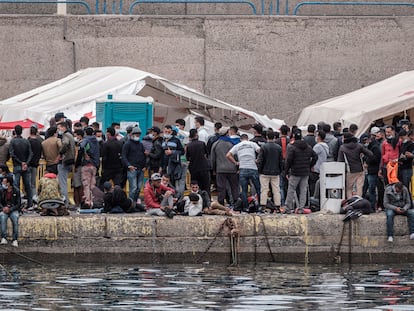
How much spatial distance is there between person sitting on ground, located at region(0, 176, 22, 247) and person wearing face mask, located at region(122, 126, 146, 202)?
2593 mm

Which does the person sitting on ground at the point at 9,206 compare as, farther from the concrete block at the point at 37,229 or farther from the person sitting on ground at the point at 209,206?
the person sitting on ground at the point at 209,206

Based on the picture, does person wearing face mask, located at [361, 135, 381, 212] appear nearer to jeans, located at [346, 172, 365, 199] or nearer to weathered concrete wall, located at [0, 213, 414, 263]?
jeans, located at [346, 172, 365, 199]

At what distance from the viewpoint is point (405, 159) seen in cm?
2523

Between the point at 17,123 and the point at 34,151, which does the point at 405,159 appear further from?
the point at 17,123

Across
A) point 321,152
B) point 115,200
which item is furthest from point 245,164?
point 115,200

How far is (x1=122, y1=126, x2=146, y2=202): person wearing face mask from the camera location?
1008 inches

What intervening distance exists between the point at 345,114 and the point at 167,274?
382 inches

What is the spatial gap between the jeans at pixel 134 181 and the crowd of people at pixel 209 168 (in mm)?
18

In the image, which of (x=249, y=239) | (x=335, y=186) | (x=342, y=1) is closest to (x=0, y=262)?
(x=249, y=239)

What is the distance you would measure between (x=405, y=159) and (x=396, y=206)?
3.55 feet

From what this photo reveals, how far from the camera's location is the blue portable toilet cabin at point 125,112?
27.9 meters

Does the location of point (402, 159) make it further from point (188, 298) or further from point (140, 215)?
point (188, 298)

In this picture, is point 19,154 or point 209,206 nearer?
point 209,206

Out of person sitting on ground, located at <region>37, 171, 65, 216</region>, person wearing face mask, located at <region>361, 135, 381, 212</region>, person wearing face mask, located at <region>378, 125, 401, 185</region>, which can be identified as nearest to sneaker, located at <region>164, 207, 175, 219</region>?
person sitting on ground, located at <region>37, 171, 65, 216</region>
